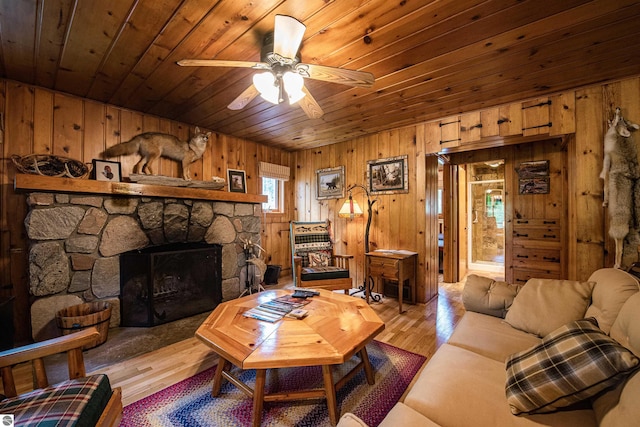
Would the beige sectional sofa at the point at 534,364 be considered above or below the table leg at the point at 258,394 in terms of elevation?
above

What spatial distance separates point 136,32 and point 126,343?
96.5 inches

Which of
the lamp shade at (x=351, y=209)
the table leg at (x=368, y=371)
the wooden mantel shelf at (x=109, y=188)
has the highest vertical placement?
the wooden mantel shelf at (x=109, y=188)

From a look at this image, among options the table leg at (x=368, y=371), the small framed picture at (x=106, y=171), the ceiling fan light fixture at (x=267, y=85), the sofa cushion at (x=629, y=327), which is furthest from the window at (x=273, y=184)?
the sofa cushion at (x=629, y=327)

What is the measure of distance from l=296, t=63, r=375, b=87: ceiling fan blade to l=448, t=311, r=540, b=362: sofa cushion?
1.69 metres

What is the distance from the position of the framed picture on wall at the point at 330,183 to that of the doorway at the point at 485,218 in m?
3.27

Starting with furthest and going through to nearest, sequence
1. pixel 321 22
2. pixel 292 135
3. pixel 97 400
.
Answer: pixel 292 135
pixel 321 22
pixel 97 400

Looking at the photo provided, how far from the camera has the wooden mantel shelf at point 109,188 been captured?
2.07 meters

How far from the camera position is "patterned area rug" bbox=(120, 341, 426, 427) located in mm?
1442

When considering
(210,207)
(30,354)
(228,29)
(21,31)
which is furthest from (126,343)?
(228,29)

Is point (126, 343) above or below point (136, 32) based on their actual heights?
below

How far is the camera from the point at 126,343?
227 cm

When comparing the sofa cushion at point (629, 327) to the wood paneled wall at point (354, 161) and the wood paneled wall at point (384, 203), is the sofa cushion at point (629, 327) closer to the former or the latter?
the wood paneled wall at point (354, 161)

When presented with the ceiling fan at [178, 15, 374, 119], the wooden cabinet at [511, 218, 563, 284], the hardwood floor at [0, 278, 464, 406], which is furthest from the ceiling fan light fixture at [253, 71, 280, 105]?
the wooden cabinet at [511, 218, 563, 284]

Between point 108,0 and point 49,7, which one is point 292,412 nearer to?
point 108,0
